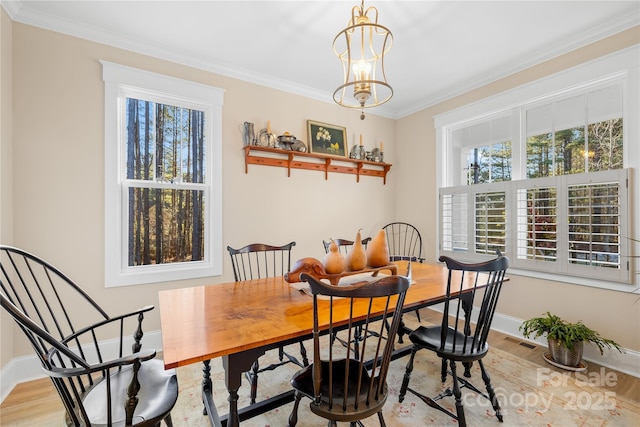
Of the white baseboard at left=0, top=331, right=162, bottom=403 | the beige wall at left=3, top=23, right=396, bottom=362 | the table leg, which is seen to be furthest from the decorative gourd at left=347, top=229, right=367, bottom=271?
the white baseboard at left=0, top=331, right=162, bottom=403

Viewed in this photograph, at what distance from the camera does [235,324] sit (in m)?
1.33

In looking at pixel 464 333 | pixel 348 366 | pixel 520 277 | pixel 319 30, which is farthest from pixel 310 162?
pixel 348 366

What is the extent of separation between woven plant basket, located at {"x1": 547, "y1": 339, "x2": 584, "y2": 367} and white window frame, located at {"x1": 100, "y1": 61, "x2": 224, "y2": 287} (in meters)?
3.02

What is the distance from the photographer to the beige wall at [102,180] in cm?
229

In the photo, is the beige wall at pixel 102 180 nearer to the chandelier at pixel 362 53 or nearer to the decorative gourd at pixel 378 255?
the chandelier at pixel 362 53

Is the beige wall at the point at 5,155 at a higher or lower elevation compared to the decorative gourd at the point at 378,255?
higher

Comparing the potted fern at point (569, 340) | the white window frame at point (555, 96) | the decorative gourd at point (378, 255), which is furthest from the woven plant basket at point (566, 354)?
the decorative gourd at point (378, 255)

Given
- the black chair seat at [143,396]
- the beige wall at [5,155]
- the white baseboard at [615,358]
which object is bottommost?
the white baseboard at [615,358]

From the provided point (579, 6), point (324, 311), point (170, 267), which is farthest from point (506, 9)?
point (170, 267)

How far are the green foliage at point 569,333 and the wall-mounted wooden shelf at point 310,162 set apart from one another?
2431 mm

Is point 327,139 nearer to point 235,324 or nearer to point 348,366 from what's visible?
point 235,324

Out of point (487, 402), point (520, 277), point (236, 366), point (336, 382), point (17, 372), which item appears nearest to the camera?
point (236, 366)

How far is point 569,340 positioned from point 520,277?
2.61 ft

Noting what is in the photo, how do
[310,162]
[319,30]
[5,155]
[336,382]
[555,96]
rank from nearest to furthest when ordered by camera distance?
[336,382] → [5,155] → [319,30] → [555,96] → [310,162]
